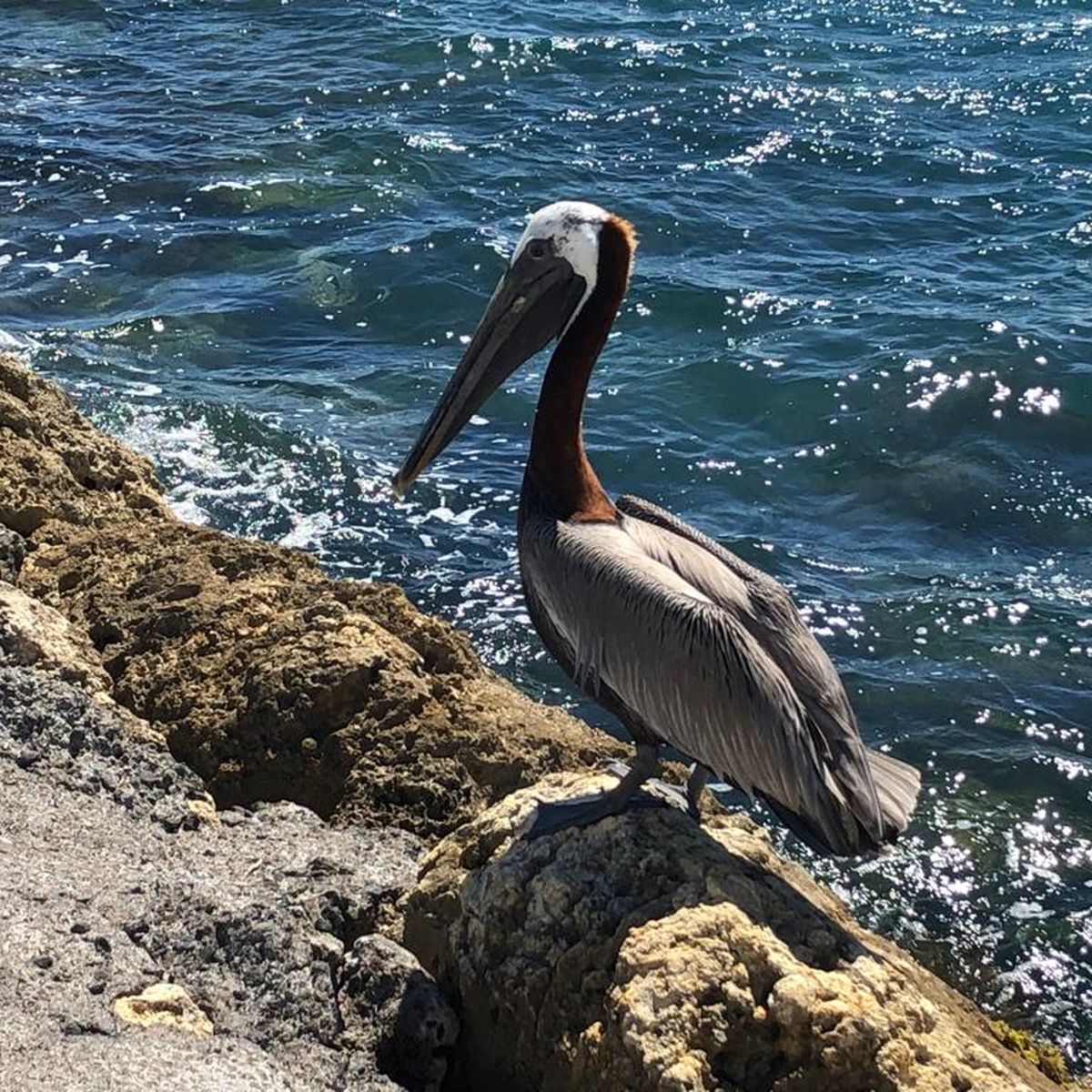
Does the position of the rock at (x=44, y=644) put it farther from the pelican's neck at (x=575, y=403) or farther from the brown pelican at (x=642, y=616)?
the pelican's neck at (x=575, y=403)

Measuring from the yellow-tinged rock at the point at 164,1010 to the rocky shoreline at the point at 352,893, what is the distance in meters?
0.01

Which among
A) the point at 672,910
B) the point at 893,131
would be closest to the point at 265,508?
the point at 672,910

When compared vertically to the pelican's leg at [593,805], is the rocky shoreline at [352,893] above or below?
below

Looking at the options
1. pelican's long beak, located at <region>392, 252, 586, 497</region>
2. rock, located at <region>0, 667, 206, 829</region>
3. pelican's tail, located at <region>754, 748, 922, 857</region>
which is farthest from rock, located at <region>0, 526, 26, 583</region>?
pelican's tail, located at <region>754, 748, 922, 857</region>

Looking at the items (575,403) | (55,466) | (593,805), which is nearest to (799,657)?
(593,805)

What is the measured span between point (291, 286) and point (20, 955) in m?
11.4

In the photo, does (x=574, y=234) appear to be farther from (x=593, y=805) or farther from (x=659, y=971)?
(x=659, y=971)

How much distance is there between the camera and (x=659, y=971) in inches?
173

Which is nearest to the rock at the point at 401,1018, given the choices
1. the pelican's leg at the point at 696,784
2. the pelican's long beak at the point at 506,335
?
the pelican's leg at the point at 696,784

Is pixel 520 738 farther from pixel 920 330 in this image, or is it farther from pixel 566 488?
pixel 920 330

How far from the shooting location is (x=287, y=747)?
250 inches

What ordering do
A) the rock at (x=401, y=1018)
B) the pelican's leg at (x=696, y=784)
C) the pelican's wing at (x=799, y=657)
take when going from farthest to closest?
1. the pelican's leg at (x=696, y=784)
2. the pelican's wing at (x=799, y=657)
3. the rock at (x=401, y=1018)

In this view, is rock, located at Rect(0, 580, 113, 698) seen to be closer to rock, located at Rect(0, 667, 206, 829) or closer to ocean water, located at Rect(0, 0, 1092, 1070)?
rock, located at Rect(0, 667, 206, 829)

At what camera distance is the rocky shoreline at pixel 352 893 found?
4.32 meters
